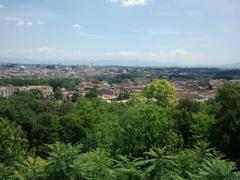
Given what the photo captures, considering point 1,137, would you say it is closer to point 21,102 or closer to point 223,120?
point 223,120

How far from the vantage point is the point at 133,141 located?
23375mm

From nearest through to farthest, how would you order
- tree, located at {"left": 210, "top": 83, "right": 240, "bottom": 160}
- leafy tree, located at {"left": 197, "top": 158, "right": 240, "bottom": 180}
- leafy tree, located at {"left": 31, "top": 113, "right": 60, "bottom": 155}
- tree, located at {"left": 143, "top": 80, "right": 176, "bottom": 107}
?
leafy tree, located at {"left": 197, "top": 158, "right": 240, "bottom": 180}, tree, located at {"left": 210, "top": 83, "right": 240, "bottom": 160}, leafy tree, located at {"left": 31, "top": 113, "right": 60, "bottom": 155}, tree, located at {"left": 143, "top": 80, "right": 176, "bottom": 107}

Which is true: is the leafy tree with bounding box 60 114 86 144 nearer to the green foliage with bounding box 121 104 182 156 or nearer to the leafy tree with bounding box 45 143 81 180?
the green foliage with bounding box 121 104 182 156

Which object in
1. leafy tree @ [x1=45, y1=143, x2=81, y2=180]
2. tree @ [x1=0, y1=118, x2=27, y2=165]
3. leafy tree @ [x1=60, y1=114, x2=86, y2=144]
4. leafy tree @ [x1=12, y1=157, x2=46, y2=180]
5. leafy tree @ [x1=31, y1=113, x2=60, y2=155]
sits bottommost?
leafy tree @ [x1=31, y1=113, x2=60, y2=155]

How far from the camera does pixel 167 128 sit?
80.4 feet

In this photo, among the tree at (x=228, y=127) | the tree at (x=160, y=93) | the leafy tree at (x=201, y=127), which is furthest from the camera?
the tree at (x=160, y=93)

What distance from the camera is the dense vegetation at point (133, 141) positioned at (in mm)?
12586

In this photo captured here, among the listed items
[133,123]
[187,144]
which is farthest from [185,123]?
[133,123]

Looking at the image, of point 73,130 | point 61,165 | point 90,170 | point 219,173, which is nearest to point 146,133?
point 90,170

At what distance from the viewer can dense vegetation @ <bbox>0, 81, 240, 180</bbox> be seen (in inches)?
496

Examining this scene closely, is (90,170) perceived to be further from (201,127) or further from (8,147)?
(201,127)

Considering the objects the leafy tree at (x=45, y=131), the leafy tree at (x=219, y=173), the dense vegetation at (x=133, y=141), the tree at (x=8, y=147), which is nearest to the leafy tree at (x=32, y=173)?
the dense vegetation at (x=133, y=141)

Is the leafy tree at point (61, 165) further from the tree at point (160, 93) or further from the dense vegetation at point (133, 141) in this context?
the tree at point (160, 93)

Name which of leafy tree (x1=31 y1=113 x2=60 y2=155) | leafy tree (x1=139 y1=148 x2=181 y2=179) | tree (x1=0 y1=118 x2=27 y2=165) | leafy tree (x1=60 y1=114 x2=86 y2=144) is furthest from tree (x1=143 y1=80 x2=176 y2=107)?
leafy tree (x1=139 y1=148 x2=181 y2=179)
